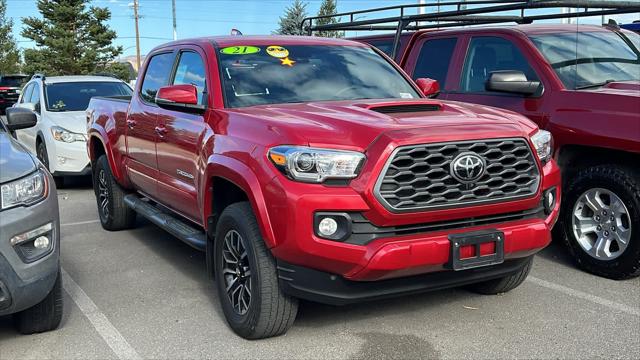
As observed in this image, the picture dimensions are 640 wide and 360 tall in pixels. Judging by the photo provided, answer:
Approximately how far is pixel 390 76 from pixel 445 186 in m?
1.86

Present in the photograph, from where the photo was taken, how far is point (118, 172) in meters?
6.50

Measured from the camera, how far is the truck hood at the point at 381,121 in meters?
3.52

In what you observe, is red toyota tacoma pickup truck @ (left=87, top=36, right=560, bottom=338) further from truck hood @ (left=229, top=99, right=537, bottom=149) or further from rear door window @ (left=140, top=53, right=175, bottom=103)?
rear door window @ (left=140, top=53, right=175, bottom=103)

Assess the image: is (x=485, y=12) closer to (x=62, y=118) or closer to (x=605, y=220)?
(x=605, y=220)

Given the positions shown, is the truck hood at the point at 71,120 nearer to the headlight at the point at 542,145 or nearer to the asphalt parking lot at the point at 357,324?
the asphalt parking lot at the point at 357,324

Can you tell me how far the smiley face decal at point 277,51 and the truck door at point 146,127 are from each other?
1.08 m

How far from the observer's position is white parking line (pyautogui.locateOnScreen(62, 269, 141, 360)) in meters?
3.89

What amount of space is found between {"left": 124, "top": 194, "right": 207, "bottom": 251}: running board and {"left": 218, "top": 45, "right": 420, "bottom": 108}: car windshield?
101 centimetres

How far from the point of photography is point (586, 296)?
472 centimetres

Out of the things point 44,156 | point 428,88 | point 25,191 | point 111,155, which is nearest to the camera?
point 25,191

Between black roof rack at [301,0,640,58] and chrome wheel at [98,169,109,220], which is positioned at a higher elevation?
black roof rack at [301,0,640,58]

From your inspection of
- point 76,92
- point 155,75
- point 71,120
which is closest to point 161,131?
point 155,75

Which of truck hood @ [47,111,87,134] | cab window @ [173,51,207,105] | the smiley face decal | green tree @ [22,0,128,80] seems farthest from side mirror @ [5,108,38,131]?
green tree @ [22,0,128,80]

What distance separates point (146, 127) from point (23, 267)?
2.22 m
